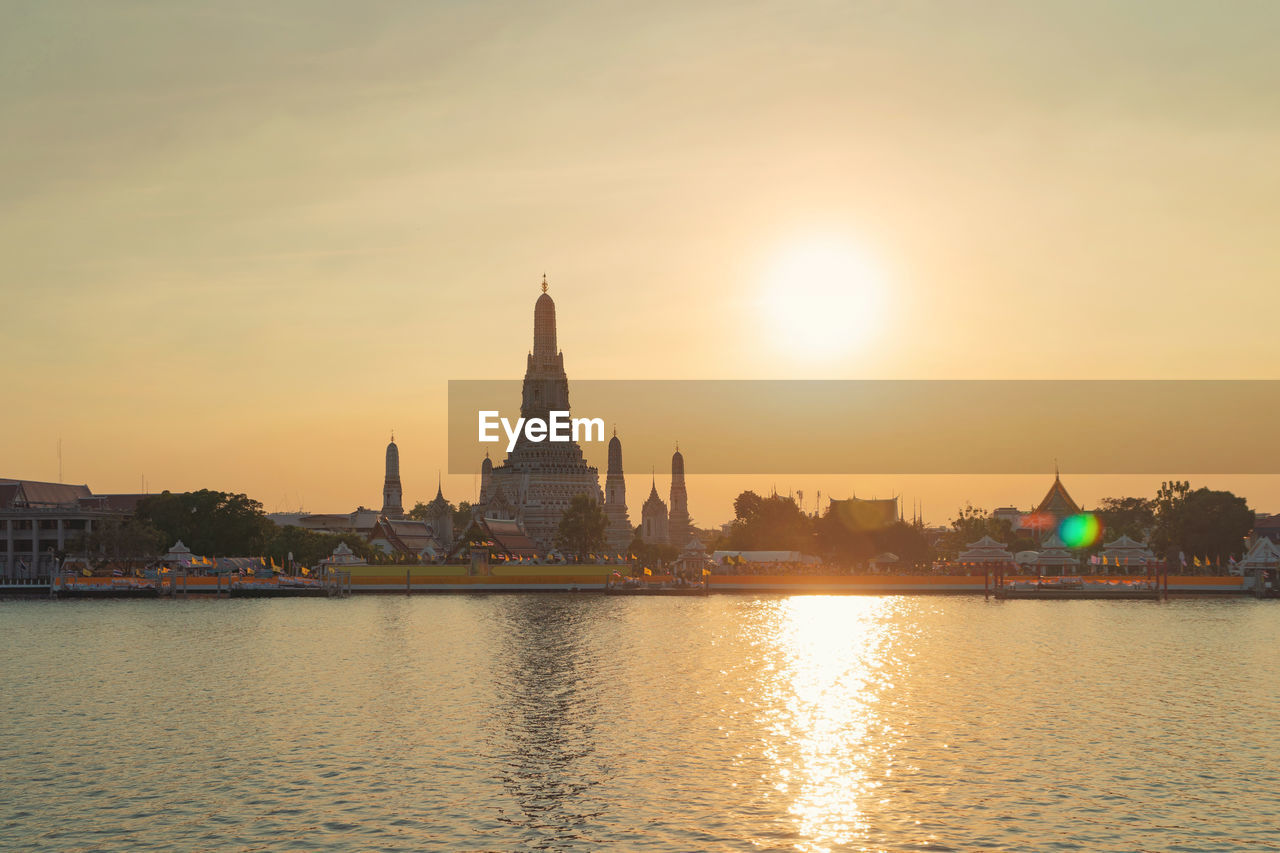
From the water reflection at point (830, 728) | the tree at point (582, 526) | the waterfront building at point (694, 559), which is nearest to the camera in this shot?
the water reflection at point (830, 728)

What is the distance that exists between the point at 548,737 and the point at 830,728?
1009 centimetres

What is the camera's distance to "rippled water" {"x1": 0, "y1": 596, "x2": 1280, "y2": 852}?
29.1 meters

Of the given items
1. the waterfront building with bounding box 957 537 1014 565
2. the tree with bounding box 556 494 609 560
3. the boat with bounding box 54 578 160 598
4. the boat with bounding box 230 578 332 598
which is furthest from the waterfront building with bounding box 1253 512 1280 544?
the boat with bounding box 54 578 160 598

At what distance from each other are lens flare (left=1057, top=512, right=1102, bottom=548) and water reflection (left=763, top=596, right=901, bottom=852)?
95.8 m

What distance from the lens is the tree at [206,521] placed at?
138625mm

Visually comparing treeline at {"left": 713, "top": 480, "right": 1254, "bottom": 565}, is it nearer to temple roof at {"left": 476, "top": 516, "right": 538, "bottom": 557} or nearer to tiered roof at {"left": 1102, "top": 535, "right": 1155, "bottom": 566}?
tiered roof at {"left": 1102, "top": 535, "right": 1155, "bottom": 566}

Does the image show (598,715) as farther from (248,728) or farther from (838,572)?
(838,572)

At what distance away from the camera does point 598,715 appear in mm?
45531

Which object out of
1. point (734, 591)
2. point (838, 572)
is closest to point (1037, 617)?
point (734, 591)

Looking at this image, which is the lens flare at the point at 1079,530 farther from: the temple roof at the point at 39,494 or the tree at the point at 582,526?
the temple roof at the point at 39,494

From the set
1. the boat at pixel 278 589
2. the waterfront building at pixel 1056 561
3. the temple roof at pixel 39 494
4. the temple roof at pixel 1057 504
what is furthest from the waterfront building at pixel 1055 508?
the temple roof at pixel 39 494

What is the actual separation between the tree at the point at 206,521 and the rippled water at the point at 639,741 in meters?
60.5

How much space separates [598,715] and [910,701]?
42.9 feet

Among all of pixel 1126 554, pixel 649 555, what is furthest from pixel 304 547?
pixel 1126 554
